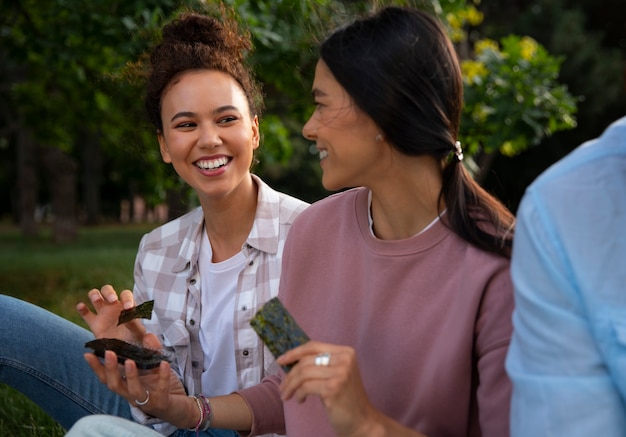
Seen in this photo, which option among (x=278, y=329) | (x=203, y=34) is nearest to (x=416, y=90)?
(x=278, y=329)

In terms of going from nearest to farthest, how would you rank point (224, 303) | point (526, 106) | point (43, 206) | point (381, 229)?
point (381, 229), point (224, 303), point (526, 106), point (43, 206)

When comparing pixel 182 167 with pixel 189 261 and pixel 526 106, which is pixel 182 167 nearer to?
pixel 189 261

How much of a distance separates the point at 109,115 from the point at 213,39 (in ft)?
24.9

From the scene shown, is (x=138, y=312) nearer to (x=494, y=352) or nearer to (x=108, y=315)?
(x=108, y=315)

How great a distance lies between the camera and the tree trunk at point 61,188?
18156 mm

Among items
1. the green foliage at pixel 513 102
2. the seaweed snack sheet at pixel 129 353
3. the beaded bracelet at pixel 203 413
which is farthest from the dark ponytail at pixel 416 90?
the green foliage at pixel 513 102

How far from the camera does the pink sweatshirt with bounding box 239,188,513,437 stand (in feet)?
5.87

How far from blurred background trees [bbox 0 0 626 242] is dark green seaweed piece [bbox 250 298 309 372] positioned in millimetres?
783

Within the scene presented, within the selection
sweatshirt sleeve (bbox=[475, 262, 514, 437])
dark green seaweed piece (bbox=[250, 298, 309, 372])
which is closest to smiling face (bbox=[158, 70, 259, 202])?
dark green seaweed piece (bbox=[250, 298, 309, 372])

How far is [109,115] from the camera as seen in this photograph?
10.2 metres

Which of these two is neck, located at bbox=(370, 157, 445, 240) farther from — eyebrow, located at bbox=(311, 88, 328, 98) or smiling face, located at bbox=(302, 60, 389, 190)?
eyebrow, located at bbox=(311, 88, 328, 98)

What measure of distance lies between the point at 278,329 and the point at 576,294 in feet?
2.09

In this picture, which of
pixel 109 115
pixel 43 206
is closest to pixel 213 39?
pixel 109 115

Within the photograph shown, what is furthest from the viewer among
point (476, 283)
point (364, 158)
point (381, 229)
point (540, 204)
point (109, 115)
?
point (109, 115)
